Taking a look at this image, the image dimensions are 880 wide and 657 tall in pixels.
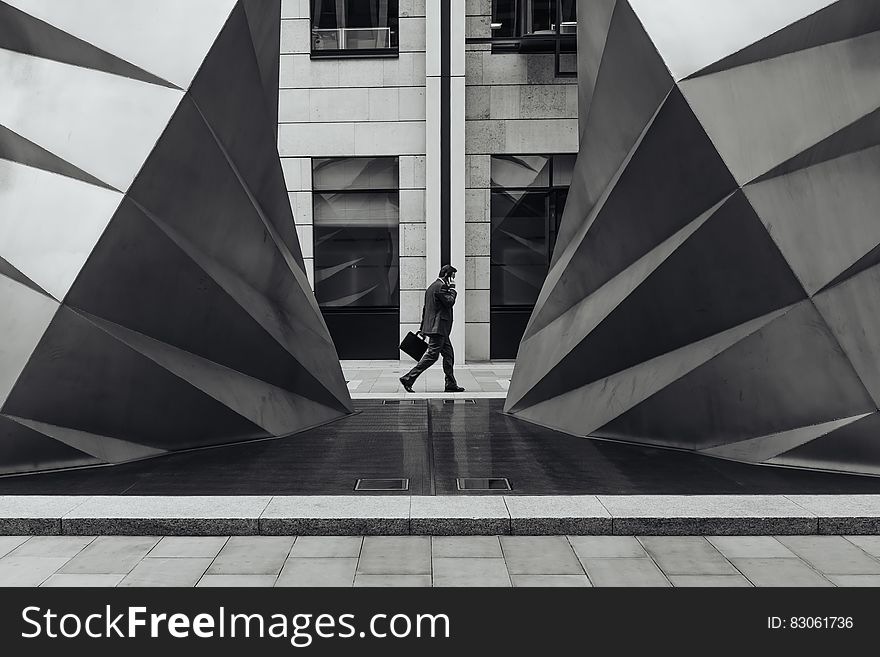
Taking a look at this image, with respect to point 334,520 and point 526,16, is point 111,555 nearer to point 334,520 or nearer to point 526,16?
point 334,520

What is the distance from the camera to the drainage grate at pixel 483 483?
6.68 metres

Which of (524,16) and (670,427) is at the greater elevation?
(524,16)

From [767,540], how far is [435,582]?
253cm

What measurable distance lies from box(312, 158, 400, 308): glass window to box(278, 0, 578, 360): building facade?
28mm

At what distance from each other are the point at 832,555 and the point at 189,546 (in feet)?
14.7

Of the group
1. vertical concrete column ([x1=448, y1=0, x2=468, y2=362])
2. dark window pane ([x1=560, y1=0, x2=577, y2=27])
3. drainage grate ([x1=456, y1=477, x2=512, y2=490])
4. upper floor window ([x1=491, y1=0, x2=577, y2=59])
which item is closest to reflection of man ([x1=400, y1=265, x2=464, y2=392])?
vertical concrete column ([x1=448, y1=0, x2=468, y2=362])

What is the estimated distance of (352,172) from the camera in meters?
20.6

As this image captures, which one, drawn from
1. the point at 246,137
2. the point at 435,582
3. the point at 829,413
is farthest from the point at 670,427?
the point at 246,137

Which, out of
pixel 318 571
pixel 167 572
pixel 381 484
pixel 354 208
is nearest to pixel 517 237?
pixel 354 208

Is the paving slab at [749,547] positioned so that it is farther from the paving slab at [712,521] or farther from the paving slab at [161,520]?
the paving slab at [161,520]

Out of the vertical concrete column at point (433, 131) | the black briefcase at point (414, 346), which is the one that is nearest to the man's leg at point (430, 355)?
the black briefcase at point (414, 346)

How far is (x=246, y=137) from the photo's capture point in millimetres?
9141

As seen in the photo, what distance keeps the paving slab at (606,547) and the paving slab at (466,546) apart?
0.57 m

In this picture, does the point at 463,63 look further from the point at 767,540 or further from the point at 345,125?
the point at 767,540
